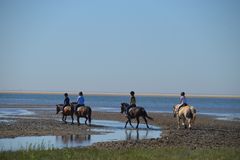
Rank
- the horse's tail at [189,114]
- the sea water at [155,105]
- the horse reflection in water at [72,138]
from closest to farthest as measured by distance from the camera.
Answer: the horse reflection in water at [72,138] < the horse's tail at [189,114] < the sea water at [155,105]

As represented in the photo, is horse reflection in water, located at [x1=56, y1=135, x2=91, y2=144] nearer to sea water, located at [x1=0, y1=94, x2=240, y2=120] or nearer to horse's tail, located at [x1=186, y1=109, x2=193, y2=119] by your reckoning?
horse's tail, located at [x1=186, y1=109, x2=193, y2=119]

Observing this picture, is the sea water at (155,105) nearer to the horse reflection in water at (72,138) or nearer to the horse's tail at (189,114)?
the horse's tail at (189,114)

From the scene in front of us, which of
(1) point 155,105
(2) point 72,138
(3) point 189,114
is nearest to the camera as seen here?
(2) point 72,138

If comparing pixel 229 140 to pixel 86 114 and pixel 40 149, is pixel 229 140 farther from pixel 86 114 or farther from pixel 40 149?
pixel 86 114

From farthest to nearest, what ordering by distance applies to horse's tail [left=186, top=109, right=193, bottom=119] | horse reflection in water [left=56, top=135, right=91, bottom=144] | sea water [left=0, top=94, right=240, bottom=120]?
sea water [left=0, top=94, right=240, bottom=120] < horse's tail [left=186, top=109, right=193, bottom=119] < horse reflection in water [left=56, top=135, right=91, bottom=144]

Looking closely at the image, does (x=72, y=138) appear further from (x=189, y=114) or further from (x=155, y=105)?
(x=155, y=105)

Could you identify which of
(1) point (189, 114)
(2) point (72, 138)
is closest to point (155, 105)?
(1) point (189, 114)

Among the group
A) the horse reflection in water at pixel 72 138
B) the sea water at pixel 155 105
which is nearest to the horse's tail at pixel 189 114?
the horse reflection in water at pixel 72 138

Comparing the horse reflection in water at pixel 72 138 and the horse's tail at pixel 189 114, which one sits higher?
the horse's tail at pixel 189 114

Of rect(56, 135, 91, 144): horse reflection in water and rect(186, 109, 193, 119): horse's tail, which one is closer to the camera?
rect(56, 135, 91, 144): horse reflection in water

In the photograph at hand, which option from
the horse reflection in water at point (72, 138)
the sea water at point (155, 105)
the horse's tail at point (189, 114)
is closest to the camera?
the horse reflection in water at point (72, 138)

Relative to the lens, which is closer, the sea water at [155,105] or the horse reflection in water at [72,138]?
the horse reflection in water at [72,138]

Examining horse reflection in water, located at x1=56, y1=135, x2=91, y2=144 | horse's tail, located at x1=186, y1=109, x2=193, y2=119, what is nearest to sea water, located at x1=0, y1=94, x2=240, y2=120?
horse's tail, located at x1=186, y1=109, x2=193, y2=119

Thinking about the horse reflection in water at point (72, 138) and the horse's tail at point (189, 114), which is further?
the horse's tail at point (189, 114)
